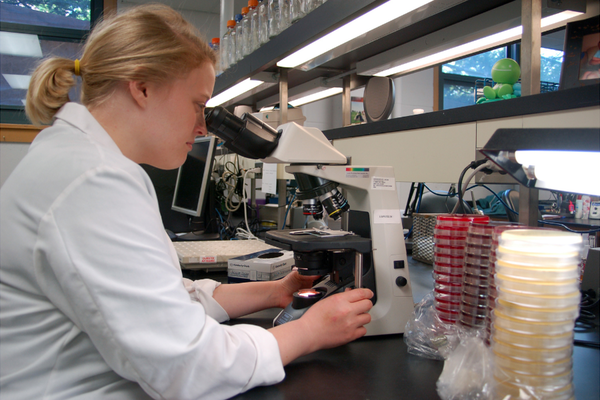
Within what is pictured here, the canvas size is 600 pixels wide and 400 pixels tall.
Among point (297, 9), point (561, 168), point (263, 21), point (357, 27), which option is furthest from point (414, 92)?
point (561, 168)

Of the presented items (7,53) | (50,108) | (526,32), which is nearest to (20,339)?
(50,108)

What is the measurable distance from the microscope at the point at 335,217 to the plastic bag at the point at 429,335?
0.23ft

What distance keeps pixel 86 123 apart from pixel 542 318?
28.7 inches

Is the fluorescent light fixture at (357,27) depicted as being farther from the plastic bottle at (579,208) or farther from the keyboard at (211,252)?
the plastic bottle at (579,208)

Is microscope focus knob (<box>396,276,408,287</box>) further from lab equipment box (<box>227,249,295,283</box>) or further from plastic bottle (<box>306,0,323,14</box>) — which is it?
plastic bottle (<box>306,0,323,14</box>)

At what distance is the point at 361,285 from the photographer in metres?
0.90

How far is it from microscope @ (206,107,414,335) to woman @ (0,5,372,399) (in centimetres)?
17

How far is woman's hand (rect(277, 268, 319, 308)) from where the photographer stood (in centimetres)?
104

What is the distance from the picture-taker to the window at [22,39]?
371 cm

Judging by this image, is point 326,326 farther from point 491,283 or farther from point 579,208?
point 579,208

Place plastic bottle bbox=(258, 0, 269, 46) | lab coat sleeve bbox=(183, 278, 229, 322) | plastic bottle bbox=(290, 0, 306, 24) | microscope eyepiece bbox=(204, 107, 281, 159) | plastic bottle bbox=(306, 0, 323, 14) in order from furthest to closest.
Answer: plastic bottle bbox=(258, 0, 269, 46)
plastic bottle bbox=(290, 0, 306, 24)
plastic bottle bbox=(306, 0, 323, 14)
lab coat sleeve bbox=(183, 278, 229, 322)
microscope eyepiece bbox=(204, 107, 281, 159)

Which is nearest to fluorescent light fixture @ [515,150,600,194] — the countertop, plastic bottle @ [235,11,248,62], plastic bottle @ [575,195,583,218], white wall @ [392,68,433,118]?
the countertop

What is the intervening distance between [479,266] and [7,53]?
4494 millimetres

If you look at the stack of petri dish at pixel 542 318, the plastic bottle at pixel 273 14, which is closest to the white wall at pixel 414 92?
the plastic bottle at pixel 273 14
